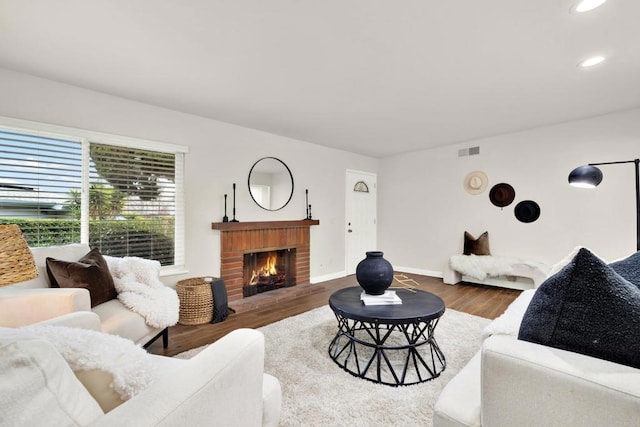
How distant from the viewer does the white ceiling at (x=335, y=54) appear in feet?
5.60

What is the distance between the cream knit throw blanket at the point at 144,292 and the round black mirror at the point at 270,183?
182 cm

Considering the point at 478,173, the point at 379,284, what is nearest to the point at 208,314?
the point at 379,284

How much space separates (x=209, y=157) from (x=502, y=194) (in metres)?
4.23

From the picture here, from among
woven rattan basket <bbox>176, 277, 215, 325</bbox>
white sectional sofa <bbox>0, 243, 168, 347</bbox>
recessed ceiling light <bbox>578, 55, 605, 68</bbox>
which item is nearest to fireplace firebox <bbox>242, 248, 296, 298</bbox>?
woven rattan basket <bbox>176, 277, 215, 325</bbox>

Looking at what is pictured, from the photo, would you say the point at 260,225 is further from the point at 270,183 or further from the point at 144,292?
the point at 144,292

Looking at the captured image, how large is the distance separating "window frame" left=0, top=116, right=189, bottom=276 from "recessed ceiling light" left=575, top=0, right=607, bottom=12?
345 centimetres

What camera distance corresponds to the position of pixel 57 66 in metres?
2.30

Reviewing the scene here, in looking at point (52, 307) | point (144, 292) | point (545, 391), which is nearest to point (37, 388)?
point (545, 391)

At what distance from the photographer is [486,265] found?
4.28 metres

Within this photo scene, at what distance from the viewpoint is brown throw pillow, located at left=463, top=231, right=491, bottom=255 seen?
4551 millimetres

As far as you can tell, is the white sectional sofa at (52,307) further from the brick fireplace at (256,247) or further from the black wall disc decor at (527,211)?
the black wall disc decor at (527,211)

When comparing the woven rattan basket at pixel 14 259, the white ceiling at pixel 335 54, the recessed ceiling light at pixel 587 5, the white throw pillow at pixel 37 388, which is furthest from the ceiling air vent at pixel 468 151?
the woven rattan basket at pixel 14 259

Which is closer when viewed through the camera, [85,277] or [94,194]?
[85,277]

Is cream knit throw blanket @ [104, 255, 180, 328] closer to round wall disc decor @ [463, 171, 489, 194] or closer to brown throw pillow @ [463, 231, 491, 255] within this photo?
brown throw pillow @ [463, 231, 491, 255]
